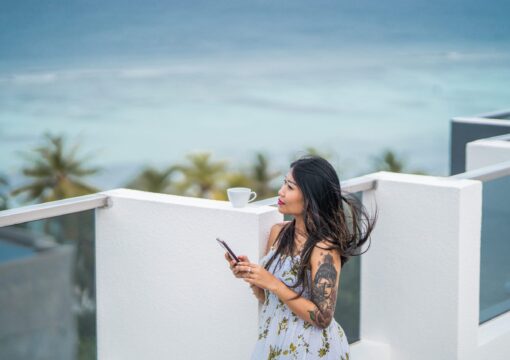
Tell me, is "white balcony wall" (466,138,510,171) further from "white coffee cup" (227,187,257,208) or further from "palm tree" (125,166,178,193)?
"palm tree" (125,166,178,193)

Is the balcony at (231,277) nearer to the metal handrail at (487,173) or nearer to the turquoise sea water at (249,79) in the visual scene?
the metal handrail at (487,173)

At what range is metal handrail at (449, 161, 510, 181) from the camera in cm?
562

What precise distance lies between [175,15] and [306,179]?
3569 cm

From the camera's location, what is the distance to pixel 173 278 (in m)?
5.14

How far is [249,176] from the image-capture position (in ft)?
101

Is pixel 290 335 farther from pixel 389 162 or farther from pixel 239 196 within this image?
pixel 389 162

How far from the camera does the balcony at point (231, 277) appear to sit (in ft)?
16.0

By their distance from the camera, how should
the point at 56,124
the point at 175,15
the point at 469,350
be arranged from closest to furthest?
the point at 469,350, the point at 56,124, the point at 175,15

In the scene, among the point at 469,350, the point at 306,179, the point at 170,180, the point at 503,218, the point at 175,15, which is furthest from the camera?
the point at 175,15

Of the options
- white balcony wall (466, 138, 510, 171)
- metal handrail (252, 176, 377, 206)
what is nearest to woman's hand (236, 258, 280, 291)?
metal handrail (252, 176, 377, 206)

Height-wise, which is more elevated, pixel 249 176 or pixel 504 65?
pixel 504 65

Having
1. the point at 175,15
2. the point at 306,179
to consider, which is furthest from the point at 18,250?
the point at 175,15

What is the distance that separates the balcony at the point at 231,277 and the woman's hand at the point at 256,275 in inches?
28.2

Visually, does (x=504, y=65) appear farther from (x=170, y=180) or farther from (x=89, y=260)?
(x=89, y=260)
